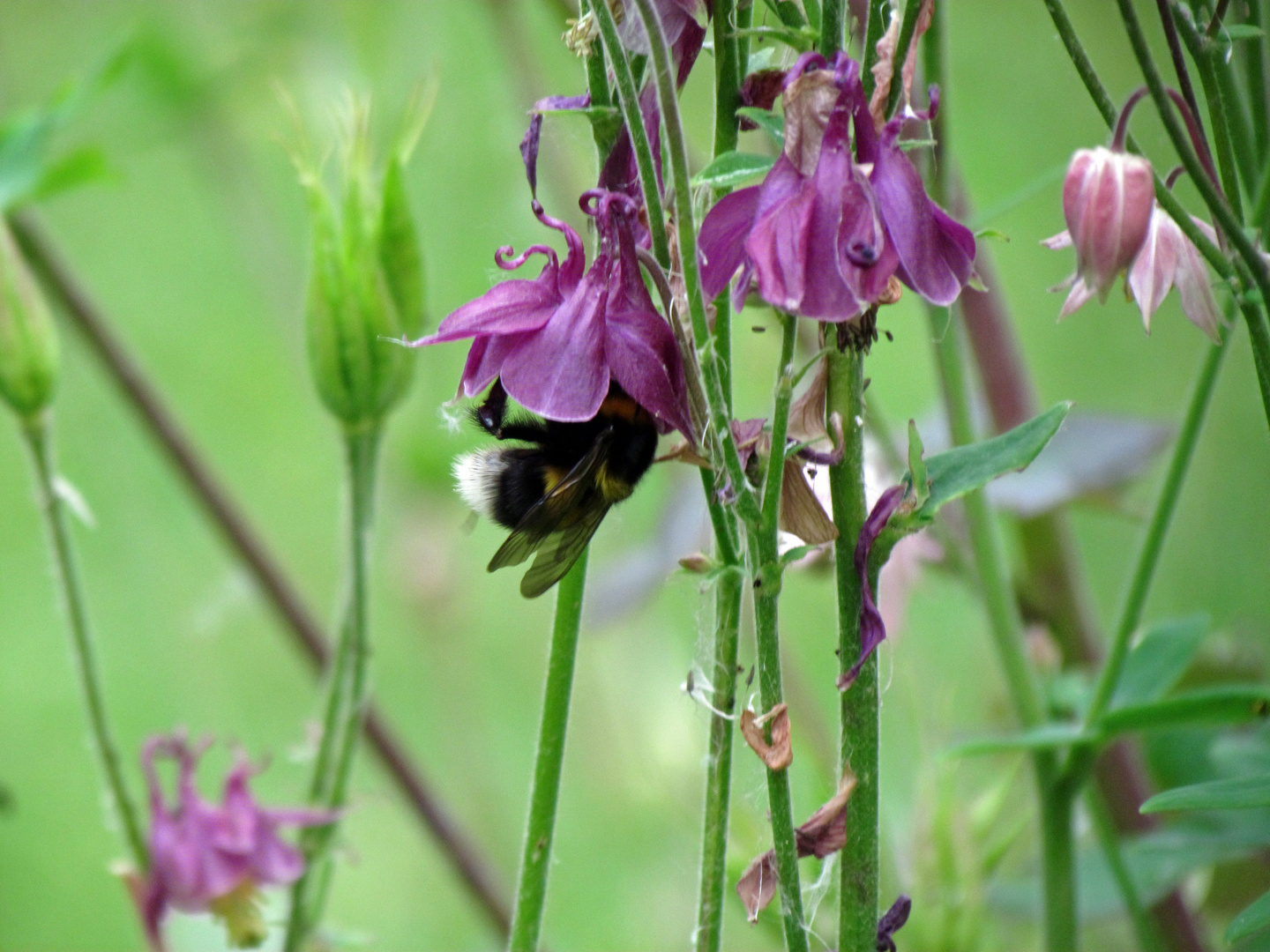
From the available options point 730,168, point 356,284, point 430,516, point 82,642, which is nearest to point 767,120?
point 730,168

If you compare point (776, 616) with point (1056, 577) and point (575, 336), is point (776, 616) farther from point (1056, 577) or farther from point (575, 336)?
point (1056, 577)

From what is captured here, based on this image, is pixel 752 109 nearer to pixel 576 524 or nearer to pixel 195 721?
pixel 576 524

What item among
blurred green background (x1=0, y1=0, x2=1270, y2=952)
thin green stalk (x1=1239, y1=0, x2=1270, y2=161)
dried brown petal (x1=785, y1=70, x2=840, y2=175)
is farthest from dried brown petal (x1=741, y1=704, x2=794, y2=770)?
blurred green background (x1=0, y1=0, x2=1270, y2=952)

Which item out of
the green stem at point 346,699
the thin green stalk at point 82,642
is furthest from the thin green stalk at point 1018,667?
the thin green stalk at point 82,642

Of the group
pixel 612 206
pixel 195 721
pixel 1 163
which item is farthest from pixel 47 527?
pixel 195 721

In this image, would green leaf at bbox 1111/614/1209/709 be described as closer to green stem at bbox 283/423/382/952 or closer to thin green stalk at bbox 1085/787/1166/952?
thin green stalk at bbox 1085/787/1166/952
